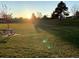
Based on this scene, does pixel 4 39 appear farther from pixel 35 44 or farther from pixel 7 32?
pixel 35 44

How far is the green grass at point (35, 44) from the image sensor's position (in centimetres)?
339

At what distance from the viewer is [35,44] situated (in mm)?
3432

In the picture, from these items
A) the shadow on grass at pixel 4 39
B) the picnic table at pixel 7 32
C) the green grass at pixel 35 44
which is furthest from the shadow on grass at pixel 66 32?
the shadow on grass at pixel 4 39

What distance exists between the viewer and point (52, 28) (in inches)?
137

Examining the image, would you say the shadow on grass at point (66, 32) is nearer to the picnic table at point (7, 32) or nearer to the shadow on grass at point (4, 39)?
the picnic table at point (7, 32)

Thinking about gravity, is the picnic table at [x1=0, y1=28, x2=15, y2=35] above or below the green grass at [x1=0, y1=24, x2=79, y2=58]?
above

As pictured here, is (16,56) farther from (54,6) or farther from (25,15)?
(54,6)

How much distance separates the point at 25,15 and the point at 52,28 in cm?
46

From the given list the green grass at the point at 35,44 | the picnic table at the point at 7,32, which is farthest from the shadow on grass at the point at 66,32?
the picnic table at the point at 7,32

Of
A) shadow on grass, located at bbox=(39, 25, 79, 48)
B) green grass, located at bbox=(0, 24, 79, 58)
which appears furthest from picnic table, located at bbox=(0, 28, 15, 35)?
shadow on grass, located at bbox=(39, 25, 79, 48)

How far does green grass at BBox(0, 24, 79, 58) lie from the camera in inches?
133

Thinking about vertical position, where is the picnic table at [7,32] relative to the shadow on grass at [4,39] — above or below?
above

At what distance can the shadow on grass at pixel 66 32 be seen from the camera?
3.42 meters

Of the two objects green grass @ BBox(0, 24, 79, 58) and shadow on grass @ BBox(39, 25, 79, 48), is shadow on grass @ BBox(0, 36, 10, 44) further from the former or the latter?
shadow on grass @ BBox(39, 25, 79, 48)
